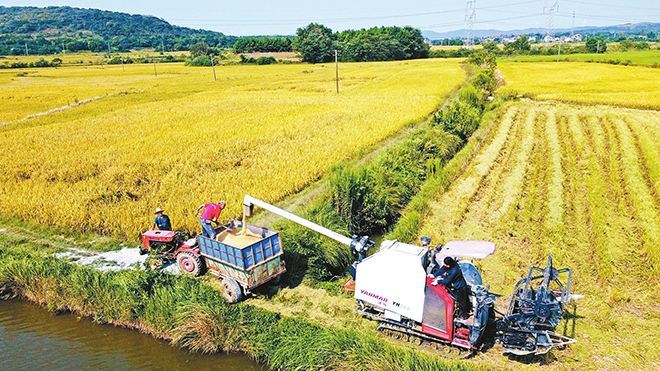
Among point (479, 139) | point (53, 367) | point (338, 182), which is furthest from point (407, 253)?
point (479, 139)

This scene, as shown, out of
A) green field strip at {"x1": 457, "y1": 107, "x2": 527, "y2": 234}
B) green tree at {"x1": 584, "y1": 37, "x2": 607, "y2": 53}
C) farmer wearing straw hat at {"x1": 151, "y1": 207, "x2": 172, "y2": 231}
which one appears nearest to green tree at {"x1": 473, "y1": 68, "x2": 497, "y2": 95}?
green field strip at {"x1": 457, "y1": 107, "x2": 527, "y2": 234}

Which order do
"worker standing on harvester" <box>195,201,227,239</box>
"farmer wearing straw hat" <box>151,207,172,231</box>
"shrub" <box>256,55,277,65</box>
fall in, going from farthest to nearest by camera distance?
"shrub" <box>256,55,277,65</box> < "farmer wearing straw hat" <box>151,207,172,231</box> < "worker standing on harvester" <box>195,201,227,239</box>

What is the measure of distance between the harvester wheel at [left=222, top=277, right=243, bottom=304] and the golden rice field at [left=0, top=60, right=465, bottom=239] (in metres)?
3.50

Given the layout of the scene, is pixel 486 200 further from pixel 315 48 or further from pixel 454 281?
pixel 315 48

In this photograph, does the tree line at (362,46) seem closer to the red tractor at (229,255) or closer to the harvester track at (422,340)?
the red tractor at (229,255)

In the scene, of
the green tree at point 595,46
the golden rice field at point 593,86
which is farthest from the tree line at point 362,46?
the golden rice field at point 593,86

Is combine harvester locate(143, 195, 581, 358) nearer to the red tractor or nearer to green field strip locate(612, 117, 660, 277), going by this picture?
the red tractor

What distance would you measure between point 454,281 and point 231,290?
4.65 metres

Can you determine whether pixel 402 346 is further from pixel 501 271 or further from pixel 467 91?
pixel 467 91

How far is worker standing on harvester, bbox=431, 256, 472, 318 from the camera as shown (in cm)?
682

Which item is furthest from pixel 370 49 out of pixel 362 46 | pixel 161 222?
pixel 161 222

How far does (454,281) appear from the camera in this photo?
22.8 feet

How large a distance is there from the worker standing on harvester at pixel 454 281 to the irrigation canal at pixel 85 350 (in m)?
3.66

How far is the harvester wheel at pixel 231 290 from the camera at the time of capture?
28.8 feet
